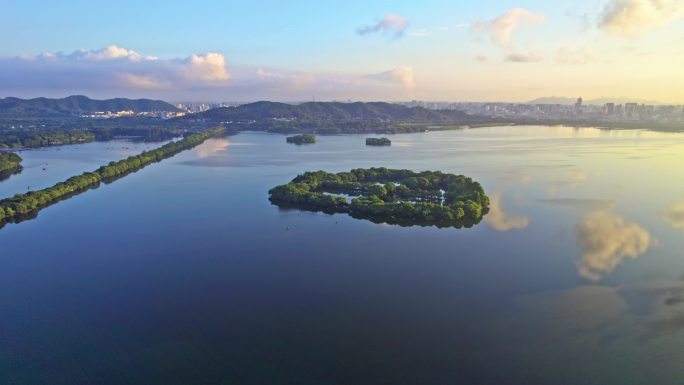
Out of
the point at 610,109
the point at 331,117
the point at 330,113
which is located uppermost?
the point at 610,109

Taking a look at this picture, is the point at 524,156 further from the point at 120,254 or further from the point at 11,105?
the point at 11,105

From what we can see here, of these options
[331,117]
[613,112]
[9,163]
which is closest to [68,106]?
[331,117]

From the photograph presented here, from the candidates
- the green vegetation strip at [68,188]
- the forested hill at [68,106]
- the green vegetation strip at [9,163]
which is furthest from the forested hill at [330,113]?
the green vegetation strip at [9,163]

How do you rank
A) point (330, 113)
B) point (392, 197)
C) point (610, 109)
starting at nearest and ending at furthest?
point (392, 197) → point (330, 113) → point (610, 109)

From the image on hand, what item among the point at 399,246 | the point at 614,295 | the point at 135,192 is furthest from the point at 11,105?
the point at 614,295

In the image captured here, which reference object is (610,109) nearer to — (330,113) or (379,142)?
(330,113)

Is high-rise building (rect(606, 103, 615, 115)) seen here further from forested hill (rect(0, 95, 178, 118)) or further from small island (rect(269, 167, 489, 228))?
forested hill (rect(0, 95, 178, 118))
